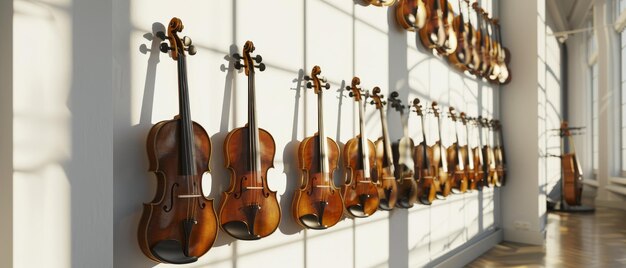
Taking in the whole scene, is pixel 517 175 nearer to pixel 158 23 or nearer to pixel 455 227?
pixel 455 227

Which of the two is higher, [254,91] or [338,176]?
[254,91]

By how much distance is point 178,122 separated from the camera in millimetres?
1830

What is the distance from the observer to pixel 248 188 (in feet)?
6.91

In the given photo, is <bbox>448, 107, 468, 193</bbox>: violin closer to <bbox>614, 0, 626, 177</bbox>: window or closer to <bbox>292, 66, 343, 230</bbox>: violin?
<bbox>292, 66, 343, 230</bbox>: violin

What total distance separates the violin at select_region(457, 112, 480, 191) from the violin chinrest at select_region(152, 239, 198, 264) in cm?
348

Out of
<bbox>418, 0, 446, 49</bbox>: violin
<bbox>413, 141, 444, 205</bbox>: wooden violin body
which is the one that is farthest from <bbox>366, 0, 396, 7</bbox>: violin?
<bbox>413, 141, 444, 205</bbox>: wooden violin body

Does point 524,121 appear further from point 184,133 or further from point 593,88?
point 593,88

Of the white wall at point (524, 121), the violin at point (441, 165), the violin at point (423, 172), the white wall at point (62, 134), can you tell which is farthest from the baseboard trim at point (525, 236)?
the white wall at point (62, 134)

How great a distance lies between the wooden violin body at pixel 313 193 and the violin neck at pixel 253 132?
17.9 inches

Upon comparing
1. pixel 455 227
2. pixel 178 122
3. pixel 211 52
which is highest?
pixel 211 52

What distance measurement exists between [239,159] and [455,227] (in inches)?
127

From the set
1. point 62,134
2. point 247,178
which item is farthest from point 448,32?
point 62,134

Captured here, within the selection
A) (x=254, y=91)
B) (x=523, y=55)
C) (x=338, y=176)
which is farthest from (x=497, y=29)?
(x=254, y=91)

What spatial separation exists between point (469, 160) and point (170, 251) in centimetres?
365
